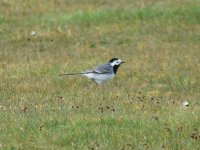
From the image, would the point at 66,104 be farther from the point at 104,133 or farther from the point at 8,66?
the point at 8,66

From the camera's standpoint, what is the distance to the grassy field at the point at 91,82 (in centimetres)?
1211

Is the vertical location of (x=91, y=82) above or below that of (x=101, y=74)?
below

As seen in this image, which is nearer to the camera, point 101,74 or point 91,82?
point 101,74

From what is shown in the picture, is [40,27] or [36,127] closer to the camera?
[36,127]

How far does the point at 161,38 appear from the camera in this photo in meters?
26.4

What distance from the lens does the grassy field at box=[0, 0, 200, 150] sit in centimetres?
1211

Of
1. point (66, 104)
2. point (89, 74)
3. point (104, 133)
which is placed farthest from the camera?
point (89, 74)

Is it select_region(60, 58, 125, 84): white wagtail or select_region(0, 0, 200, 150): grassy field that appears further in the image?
select_region(60, 58, 125, 84): white wagtail

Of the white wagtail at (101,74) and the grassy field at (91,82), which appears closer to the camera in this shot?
the grassy field at (91,82)

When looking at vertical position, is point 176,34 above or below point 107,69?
above

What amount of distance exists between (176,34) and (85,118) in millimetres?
14529

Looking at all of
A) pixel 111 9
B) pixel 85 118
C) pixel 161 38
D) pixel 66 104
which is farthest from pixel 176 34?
pixel 85 118

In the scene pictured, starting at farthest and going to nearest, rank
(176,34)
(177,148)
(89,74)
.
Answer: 1. (176,34)
2. (89,74)
3. (177,148)

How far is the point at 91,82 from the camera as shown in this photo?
746 inches
